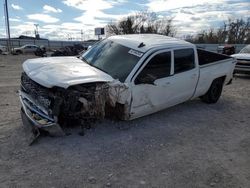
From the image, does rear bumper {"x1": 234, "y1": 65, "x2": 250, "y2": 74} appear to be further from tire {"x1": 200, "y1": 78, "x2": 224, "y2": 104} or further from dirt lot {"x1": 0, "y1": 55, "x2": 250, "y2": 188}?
dirt lot {"x1": 0, "y1": 55, "x2": 250, "y2": 188}

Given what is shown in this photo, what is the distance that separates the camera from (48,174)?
12.2 ft

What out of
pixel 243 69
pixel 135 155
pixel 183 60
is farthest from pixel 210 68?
pixel 243 69

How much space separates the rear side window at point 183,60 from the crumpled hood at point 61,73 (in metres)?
1.83

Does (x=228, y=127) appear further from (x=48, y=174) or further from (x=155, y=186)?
(x=48, y=174)

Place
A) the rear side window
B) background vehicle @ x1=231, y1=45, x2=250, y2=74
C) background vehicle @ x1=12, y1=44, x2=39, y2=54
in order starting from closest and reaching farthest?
the rear side window → background vehicle @ x1=231, y1=45, x2=250, y2=74 → background vehicle @ x1=12, y1=44, x2=39, y2=54

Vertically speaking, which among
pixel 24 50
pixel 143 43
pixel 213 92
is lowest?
pixel 24 50

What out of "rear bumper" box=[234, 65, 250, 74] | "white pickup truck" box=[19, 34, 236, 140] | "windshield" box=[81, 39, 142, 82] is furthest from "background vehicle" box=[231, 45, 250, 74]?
"windshield" box=[81, 39, 142, 82]

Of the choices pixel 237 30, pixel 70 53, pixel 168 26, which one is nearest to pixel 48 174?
pixel 70 53

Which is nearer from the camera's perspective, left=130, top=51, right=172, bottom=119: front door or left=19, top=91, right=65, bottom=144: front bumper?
left=19, top=91, right=65, bottom=144: front bumper

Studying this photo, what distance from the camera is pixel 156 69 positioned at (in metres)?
5.68

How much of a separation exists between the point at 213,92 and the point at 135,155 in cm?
419

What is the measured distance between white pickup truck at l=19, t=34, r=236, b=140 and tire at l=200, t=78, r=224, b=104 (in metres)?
0.57

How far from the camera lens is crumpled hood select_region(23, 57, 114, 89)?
455 centimetres

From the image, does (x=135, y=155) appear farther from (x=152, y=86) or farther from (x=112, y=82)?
(x=152, y=86)
